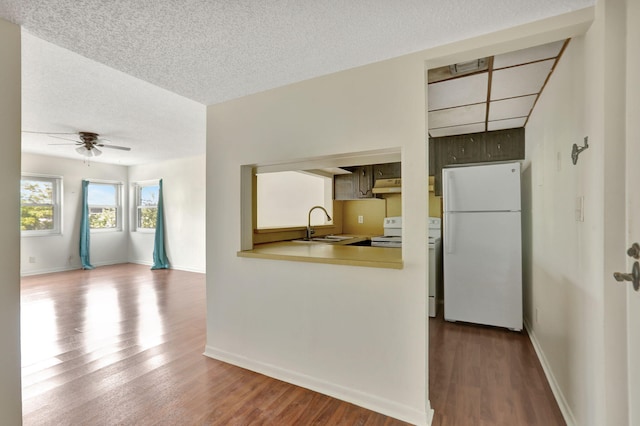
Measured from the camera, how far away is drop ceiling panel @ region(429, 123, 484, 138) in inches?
138

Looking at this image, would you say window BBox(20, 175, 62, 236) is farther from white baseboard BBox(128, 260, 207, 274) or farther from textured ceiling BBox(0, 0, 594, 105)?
textured ceiling BBox(0, 0, 594, 105)

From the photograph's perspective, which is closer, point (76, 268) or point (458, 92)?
point (458, 92)

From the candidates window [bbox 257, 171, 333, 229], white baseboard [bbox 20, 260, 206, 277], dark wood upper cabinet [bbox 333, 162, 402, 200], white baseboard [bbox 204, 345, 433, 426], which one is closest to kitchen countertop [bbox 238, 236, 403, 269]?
white baseboard [bbox 204, 345, 433, 426]

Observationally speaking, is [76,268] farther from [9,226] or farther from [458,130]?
[458,130]

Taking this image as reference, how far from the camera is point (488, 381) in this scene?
2.19m

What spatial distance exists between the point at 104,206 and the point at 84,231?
85 centimetres

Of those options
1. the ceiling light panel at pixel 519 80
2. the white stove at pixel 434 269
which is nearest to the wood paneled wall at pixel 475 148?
the white stove at pixel 434 269

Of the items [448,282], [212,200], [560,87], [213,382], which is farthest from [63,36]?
[448,282]

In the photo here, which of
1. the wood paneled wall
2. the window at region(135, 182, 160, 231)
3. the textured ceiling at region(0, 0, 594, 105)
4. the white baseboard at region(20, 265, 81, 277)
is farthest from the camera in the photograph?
the window at region(135, 182, 160, 231)

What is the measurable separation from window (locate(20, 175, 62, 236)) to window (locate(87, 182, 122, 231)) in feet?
2.02

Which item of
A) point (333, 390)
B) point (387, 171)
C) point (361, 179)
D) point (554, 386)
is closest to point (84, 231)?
point (361, 179)

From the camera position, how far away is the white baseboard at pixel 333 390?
1788 millimetres

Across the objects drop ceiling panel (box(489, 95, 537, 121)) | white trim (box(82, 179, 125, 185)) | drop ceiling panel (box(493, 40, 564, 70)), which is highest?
drop ceiling panel (box(493, 40, 564, 70))

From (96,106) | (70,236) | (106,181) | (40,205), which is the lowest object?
(70,236)
